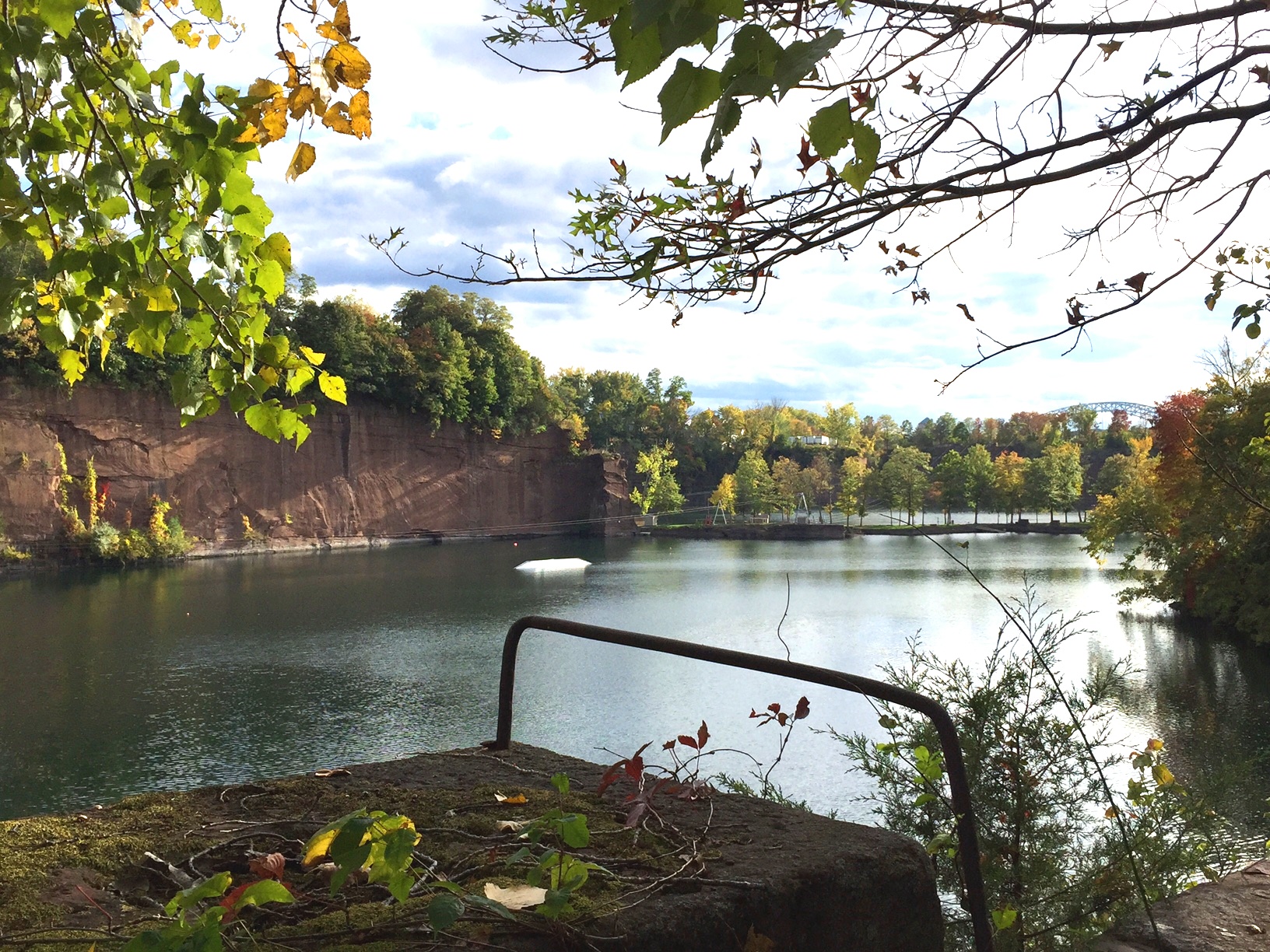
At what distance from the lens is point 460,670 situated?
13164mm

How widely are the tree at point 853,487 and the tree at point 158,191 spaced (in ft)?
152

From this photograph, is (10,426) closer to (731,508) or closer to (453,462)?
(453,462)

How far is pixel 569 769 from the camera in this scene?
6.63 feet

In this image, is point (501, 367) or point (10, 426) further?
point (501, 367)

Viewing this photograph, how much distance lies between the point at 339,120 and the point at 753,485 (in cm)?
5172

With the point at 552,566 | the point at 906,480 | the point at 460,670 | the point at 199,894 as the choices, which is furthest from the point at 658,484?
the point at 199,894

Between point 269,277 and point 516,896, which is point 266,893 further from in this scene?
point 269,277

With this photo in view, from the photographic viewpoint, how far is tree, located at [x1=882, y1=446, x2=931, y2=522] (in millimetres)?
48312

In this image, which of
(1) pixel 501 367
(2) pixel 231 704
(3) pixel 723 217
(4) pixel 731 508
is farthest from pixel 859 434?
(3) pixel 723 217

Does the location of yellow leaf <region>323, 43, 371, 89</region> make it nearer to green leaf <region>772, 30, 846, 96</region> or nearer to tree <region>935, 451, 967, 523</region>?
green leaf <region>772, 30, 846, 96</region>

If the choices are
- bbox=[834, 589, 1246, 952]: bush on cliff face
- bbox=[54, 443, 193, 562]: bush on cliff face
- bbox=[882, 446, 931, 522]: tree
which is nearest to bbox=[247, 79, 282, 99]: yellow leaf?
bbox=[834, 589, 1246, 952]: bush on cliff face

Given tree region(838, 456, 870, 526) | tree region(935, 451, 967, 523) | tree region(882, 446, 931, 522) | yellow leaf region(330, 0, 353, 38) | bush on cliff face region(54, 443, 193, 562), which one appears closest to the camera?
yellow leaf region(330, 0, 353, 38)

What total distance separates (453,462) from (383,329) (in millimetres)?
6231

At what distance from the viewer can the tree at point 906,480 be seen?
159ft
